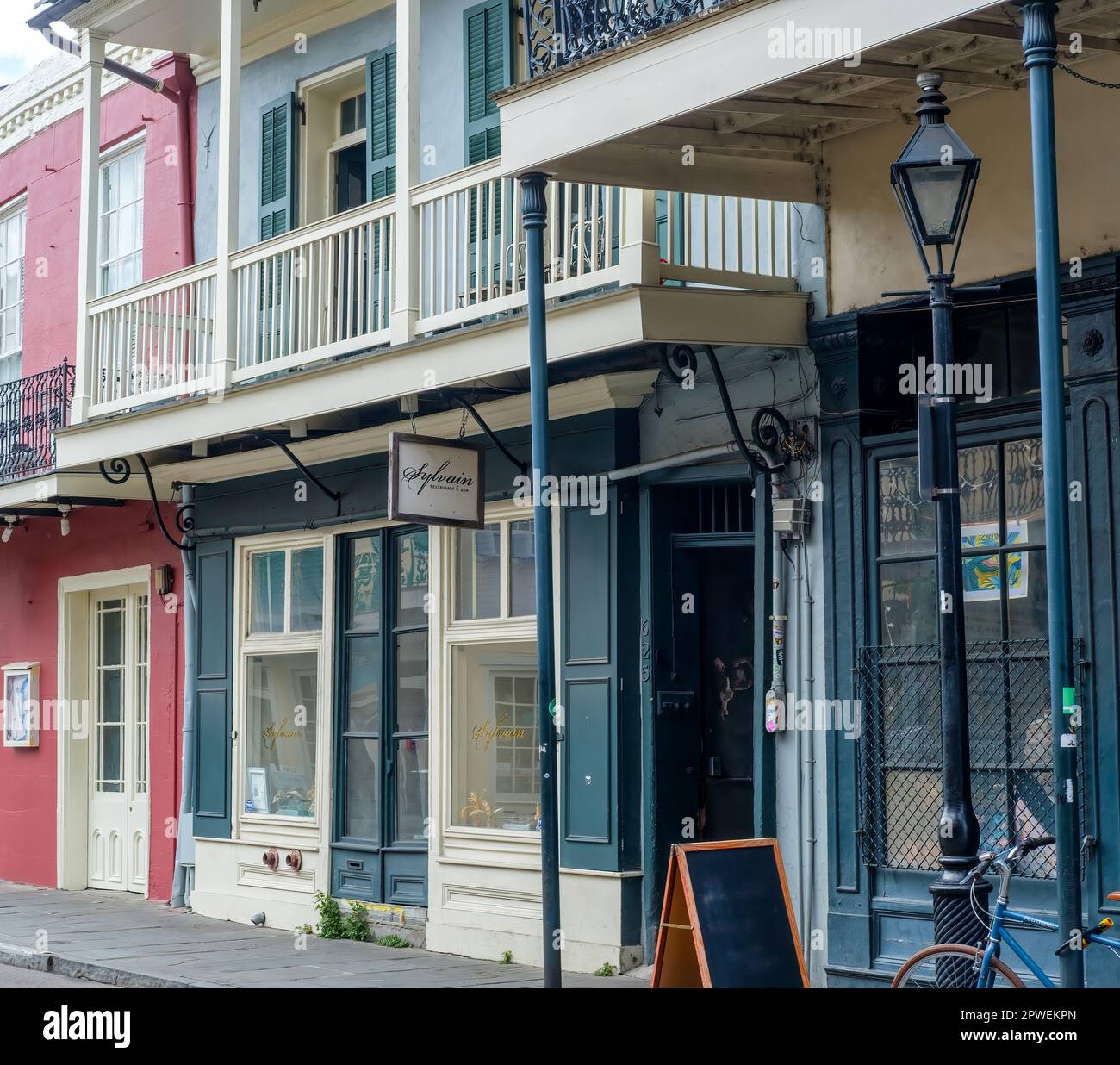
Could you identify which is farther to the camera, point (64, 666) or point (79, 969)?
point (64, 666)

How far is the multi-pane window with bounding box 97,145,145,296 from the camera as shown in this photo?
1514cm

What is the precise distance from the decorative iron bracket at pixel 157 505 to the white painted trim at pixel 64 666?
95cm

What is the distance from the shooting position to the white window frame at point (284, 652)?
12.5m

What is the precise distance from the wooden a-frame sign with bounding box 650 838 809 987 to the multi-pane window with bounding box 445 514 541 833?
9.63ft

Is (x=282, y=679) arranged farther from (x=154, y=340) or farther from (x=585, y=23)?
(x=585, y=23)

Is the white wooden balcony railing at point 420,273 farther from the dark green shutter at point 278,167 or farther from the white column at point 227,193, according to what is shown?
the dark green shutter at point 278,167

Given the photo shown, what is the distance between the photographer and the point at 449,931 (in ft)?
36.4

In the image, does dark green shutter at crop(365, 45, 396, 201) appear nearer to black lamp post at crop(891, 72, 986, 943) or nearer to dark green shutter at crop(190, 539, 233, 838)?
dark green shutter at crop(190, 539, 233, 838)

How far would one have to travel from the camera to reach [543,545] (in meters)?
8.14

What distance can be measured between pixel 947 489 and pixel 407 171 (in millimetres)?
4946

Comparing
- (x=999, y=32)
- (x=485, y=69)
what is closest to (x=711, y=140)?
(x=999, y=32)

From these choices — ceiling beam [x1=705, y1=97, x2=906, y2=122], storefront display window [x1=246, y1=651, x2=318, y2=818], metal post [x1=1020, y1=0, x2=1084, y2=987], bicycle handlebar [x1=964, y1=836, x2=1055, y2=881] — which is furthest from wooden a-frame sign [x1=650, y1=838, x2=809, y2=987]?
storefront display window [x1=246, y1=651, x2=318, y2=818]

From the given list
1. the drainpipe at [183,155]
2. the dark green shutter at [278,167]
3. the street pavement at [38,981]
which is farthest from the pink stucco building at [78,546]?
the street pavement at [38,981]
